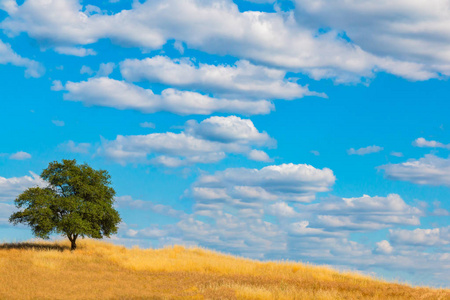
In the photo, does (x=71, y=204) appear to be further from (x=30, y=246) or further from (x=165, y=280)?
(x=165, y=280)

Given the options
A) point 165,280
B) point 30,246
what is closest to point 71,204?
point 30,246

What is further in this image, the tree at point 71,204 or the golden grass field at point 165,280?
the tree at point 71,204

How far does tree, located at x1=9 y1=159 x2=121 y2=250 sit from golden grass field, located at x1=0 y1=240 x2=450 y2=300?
7.89 ft

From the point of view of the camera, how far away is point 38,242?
174 ft

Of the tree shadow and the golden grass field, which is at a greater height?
the tree shadow

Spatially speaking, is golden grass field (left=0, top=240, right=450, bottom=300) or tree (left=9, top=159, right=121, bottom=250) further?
tree (left=9, top=159, right=121, bottom=250)

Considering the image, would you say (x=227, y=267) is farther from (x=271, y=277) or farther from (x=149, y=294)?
(x=149, y=294)

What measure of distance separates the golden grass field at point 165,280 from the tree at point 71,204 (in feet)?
7.89

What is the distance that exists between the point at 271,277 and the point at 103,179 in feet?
74.2

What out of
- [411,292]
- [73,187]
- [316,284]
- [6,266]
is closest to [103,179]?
[73,187]

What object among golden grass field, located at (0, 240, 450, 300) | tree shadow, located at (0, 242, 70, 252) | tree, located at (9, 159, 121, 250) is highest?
tree, located at (9, 159, 121, 250)

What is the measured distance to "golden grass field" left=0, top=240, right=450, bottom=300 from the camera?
26.2m

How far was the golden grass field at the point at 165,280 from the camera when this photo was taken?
86.1 ft

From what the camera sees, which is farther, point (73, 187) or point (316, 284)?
point (73, 187)
